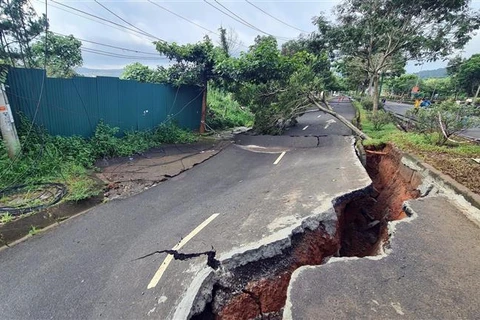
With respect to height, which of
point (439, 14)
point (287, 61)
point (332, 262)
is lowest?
point (332, 262)

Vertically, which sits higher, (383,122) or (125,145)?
(125,145)

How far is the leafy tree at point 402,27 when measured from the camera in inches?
517

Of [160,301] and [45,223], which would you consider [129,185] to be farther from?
[160,301]

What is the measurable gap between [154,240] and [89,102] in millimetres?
6385

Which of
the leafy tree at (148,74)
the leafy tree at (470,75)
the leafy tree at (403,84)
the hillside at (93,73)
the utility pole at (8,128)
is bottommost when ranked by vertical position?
the leafy tree at (403,84)

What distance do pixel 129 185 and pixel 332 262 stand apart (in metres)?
5.08

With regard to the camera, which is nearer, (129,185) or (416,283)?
(416,283)

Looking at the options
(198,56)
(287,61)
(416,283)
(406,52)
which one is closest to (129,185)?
(416,283)

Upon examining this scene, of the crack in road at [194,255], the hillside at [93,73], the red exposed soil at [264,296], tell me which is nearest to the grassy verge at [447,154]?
the red exposed soil at [264,296]

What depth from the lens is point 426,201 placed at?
451cm

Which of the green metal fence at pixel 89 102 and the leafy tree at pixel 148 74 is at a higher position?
the leafy tree at pixel 148 74

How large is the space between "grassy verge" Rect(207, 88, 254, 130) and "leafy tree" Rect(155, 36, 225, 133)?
2.68 metres

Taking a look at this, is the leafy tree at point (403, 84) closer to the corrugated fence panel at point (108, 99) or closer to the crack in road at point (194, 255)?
the corrugated fence panel at point (108, 99)

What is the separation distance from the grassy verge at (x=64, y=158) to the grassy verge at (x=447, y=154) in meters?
Result: 7.41
